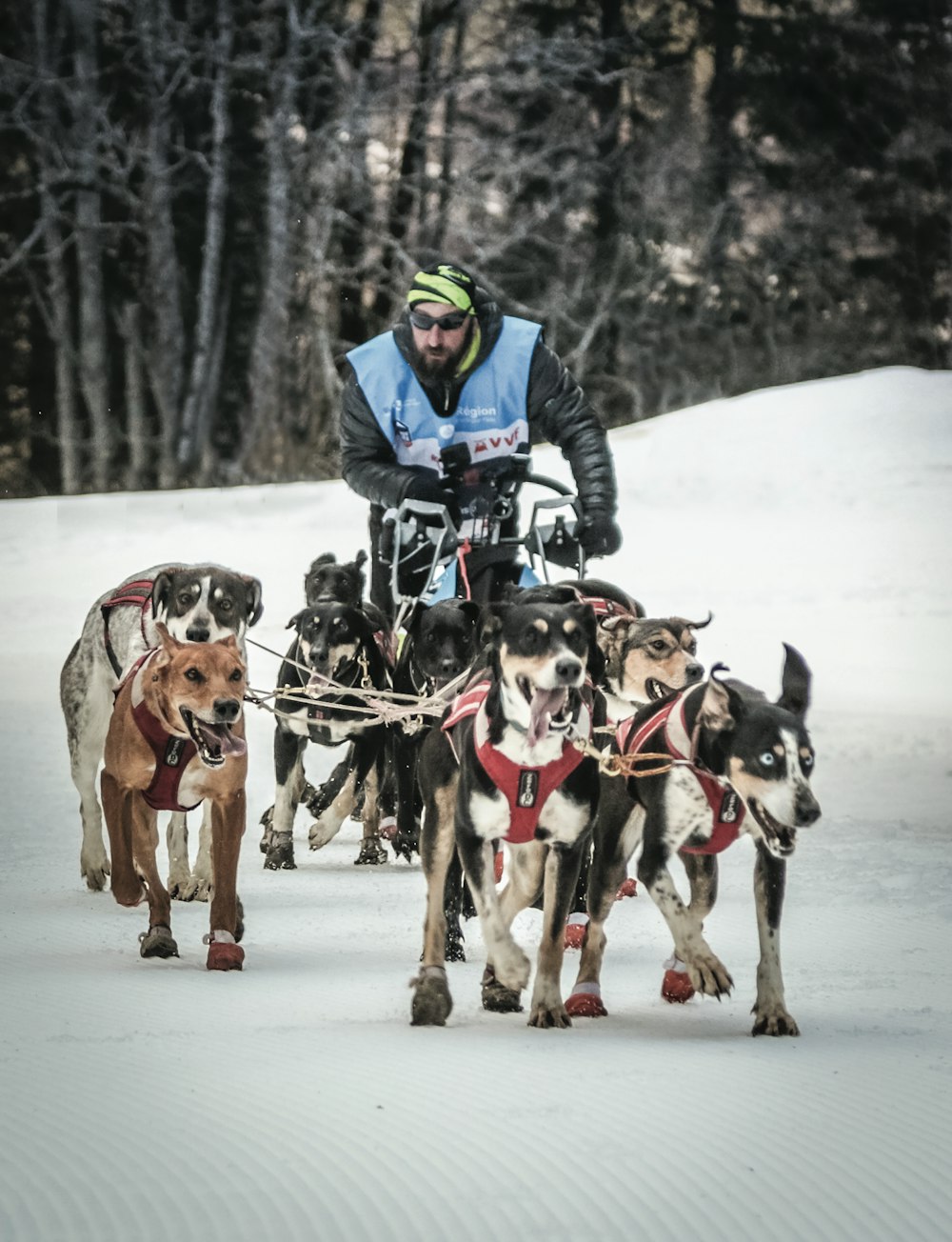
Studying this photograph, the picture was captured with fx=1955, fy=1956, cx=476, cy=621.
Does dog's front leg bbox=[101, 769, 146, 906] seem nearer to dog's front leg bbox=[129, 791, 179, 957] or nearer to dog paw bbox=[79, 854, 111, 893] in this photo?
dog's front leg bbox=[129, 791, 179, 957]

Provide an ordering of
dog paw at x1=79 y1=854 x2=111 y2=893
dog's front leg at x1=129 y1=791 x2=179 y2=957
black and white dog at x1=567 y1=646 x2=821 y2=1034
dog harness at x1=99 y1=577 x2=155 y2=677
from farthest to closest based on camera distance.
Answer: dog paw at x1=79 y1=854 x2=111 y2=893 < dog harness at x1=99 y1=577 x2=155 y2=677 < dog's front leg at x1=129 y1=791 x2=179 y2=957 < black and white dog at x1=567 y1=646 x2=821 y2=1034

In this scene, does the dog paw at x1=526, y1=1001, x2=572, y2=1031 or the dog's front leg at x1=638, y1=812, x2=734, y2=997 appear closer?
the dog paw at x1=526, y1=1001, x2=572, y2=1031

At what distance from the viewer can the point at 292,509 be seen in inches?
591

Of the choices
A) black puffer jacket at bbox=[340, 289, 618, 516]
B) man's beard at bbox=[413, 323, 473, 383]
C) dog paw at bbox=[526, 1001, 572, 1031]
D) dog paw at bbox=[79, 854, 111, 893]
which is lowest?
dog paw at bbox=[79, 854, 111, 893]

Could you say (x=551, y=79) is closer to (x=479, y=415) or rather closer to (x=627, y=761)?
(x=479, y=415)

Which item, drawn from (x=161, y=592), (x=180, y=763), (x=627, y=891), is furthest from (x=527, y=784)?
(x=627, y=891)

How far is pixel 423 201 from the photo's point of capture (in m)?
22.5

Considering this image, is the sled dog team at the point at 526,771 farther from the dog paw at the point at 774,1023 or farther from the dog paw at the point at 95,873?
the dog paw at the point at 95,873

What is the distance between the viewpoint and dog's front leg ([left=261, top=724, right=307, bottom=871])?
6.02m

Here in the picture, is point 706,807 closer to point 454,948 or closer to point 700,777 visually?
point 700,777

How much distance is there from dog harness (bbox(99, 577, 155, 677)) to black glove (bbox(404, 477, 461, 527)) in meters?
0.74

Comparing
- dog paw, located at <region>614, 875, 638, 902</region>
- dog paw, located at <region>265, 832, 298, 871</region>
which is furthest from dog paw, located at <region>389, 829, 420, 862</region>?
dog paw, located at <region>614, 875, 638, 902</region>

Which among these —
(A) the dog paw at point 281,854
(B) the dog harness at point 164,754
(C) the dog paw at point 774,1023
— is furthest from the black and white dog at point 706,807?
(A) the dog paw at point 281,854

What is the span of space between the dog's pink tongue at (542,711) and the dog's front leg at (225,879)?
0.94 metres
